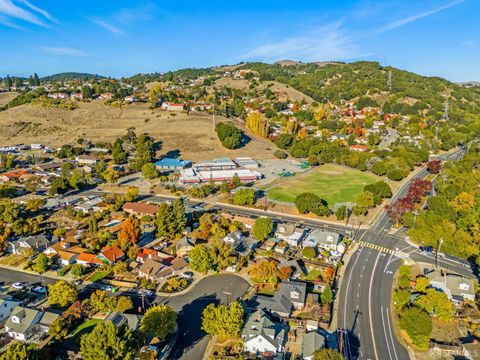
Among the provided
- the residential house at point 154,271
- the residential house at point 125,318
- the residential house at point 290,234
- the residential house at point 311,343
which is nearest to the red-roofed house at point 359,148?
the residential house at point 290,234

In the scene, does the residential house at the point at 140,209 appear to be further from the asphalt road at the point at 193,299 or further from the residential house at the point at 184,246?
the asphalt road at the point at 193,299

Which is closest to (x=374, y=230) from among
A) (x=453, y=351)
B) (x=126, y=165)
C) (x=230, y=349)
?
(x=453, y=351)

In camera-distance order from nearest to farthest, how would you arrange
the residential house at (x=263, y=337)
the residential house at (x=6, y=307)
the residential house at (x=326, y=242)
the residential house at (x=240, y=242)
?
the residential house at (x=263, y=337)
the residential house at (x=6, y=307)
the residential house at (x=240, y=242)
the residential house at (x=326, y=242)

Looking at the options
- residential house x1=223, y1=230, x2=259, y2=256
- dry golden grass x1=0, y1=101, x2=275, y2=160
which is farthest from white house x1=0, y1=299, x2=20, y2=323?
dry golden grass x1=0, y1=101, x2=275, y2=160

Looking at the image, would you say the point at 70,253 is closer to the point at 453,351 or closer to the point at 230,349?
the point at 230,349

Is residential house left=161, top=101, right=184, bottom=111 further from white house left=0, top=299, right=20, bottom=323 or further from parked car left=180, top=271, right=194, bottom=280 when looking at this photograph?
white house left=0, top=299, right=20, bottom=323
